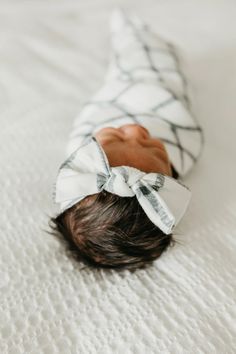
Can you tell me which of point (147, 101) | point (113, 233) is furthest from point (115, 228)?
point (147, 101)

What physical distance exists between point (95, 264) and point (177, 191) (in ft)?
0.57

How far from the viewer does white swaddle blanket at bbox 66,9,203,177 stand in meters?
0.92

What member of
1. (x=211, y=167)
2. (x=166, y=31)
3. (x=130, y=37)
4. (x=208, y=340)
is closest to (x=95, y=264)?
(x=208, y=340)

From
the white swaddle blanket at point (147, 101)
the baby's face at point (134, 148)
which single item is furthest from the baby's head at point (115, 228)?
the white swaddle blanket at point (147, 101)

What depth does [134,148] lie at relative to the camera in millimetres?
788

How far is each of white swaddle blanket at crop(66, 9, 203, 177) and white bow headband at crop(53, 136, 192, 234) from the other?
6.2 inches

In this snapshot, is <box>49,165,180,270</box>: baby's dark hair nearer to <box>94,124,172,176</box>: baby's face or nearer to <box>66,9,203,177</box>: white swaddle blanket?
<box>94,124,172,176</box>: baby's face

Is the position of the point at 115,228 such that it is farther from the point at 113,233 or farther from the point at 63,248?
the point at 63,248

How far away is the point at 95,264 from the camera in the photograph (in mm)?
748

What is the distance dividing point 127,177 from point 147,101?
1.05 feet

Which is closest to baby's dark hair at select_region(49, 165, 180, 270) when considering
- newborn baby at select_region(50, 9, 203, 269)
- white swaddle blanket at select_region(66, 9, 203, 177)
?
newborn baby at select_region(50, 9, 203, 269)

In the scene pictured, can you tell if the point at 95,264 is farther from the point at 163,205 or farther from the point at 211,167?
the point at 211,167

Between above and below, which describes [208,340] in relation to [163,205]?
below

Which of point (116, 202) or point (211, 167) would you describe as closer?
point (116, 202)
